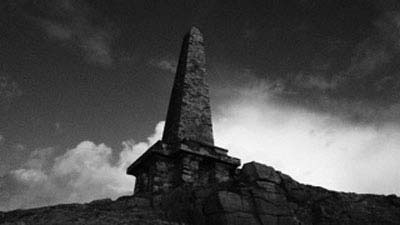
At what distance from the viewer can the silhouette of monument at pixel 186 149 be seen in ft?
30.3

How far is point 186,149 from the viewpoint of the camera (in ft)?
30.3

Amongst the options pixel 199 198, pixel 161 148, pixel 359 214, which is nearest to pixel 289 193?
pixel 359 214

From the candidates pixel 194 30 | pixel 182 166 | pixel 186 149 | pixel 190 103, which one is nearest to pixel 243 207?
pixel 182 166

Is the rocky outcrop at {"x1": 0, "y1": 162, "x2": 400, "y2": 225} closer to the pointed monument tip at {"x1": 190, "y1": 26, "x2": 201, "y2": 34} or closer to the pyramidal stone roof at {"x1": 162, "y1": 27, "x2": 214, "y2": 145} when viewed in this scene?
the pyramidal stone roof at {"x1": 162, "y1": 27, "x2": 214, "y2": 145}

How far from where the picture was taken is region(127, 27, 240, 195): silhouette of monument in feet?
30.3

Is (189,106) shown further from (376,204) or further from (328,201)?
(376,204)

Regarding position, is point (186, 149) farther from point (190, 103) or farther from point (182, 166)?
point (190, 103)

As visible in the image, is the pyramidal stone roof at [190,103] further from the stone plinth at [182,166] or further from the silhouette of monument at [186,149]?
the stone plinth at [182,166]

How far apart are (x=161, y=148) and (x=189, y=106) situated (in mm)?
2134

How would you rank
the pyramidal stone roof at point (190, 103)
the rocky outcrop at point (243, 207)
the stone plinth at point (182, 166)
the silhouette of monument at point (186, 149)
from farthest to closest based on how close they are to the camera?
the pyramidal stone roof at point (190, 103)
the silhouette of monument at point (186, 149)
the stone plinth at point (182, 166)
the rocky outcrop at point (243, 207)

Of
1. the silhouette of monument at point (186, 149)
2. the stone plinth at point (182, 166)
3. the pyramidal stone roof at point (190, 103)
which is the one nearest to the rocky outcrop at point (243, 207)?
the silhouette of monument at point (186, 149)

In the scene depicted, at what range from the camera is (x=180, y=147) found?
9.21 metres

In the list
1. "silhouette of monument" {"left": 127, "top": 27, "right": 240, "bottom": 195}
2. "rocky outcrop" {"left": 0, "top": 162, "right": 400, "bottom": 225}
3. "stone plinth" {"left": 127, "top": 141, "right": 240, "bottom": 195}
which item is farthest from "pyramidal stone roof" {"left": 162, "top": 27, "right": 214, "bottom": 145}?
"rocky outcrop" {"left": 0, "top": 162, "right": 400, "bottom": 225}

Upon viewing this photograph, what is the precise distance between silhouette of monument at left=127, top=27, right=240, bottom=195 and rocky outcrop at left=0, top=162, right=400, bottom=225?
1.22 m
